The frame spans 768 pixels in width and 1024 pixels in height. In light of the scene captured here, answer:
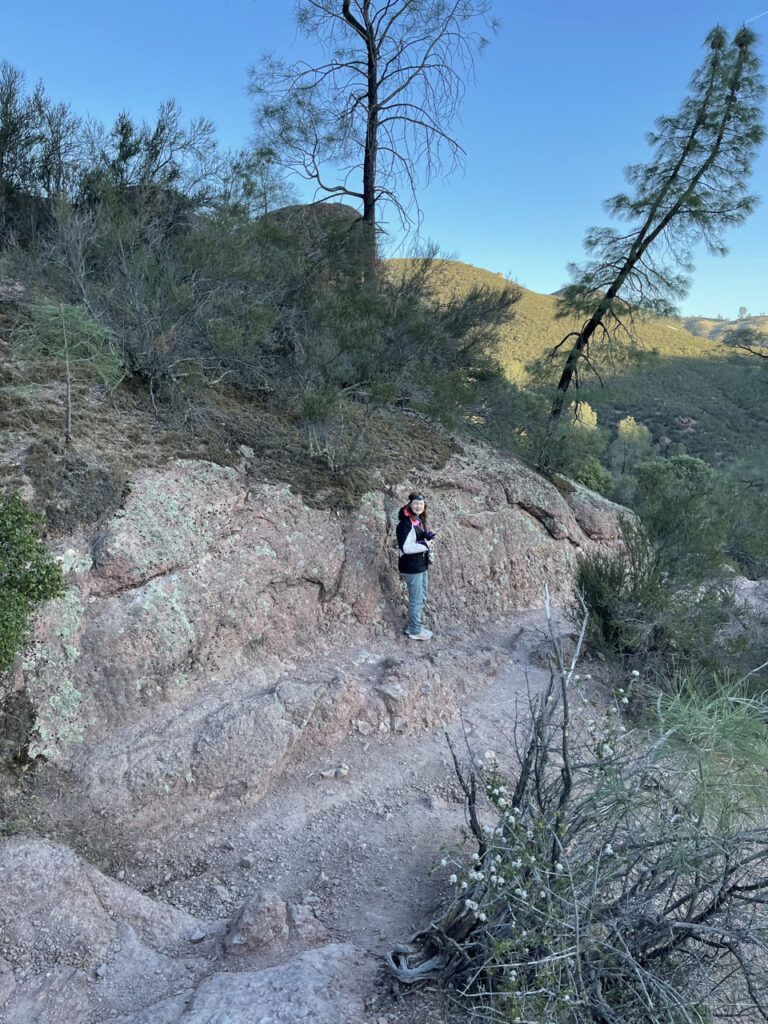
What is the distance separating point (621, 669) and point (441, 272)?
24.0ft

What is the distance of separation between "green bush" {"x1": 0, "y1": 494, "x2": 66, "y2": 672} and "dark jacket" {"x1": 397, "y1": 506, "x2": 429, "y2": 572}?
3.16 meters

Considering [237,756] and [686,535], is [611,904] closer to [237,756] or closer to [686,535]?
[237,756]

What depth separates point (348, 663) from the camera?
20.4ft

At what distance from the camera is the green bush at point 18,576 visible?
4.15 meters

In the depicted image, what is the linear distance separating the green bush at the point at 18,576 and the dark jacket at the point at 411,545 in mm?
3159

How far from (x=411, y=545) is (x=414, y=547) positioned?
38 millimetres

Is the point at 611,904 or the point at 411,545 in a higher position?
the point at 411,545

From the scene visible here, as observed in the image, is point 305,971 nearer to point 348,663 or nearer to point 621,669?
point 348,663

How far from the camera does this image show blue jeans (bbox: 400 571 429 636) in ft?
21.7

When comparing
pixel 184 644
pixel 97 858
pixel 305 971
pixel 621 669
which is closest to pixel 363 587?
pixel 184 644

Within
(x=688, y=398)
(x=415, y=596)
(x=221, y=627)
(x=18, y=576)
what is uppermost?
(x=688, y=398)

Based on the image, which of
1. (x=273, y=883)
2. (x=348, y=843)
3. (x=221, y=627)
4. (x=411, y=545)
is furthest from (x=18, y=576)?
(x=411, y=545)

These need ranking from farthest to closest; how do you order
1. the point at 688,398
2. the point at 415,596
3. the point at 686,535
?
the point at 688,398, the point at 686,535, the point at 415,596

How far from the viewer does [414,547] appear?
6.48 m
